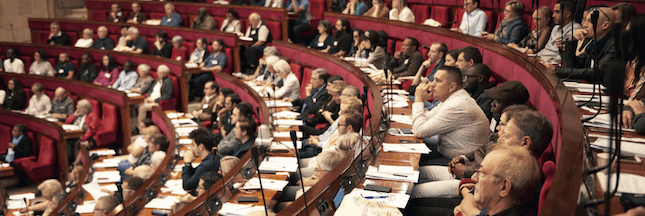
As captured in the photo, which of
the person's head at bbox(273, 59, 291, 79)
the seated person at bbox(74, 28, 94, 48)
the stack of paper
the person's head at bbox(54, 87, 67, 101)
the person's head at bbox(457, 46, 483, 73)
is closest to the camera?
the stack of paper

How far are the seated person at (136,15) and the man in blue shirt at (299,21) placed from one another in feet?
5.63

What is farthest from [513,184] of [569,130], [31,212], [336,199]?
[31,212]

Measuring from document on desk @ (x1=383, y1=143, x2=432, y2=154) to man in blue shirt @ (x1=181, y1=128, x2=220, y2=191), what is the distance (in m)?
0.74

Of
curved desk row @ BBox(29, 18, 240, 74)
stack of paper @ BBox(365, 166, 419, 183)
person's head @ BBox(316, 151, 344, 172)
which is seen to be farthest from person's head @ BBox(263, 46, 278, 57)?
stack of paper @ BBox(365, 166, 419, 183)

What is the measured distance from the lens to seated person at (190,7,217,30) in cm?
523

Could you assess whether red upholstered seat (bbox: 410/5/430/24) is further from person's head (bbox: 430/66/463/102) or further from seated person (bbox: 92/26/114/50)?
seated person (bbox: 92/26/114/50)

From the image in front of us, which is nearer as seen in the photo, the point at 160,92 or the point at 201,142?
the point at 201,142

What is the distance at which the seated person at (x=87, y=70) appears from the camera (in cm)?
504

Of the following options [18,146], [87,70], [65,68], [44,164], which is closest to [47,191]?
[44,164]

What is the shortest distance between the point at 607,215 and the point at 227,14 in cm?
475

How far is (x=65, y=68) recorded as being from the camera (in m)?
5.25

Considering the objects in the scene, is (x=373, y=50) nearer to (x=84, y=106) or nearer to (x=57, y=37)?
(x=84, y=106)

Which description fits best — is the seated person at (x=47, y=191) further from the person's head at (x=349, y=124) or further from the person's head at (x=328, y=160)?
the person's head at (x=328, y=160)

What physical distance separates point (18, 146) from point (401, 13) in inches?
123
